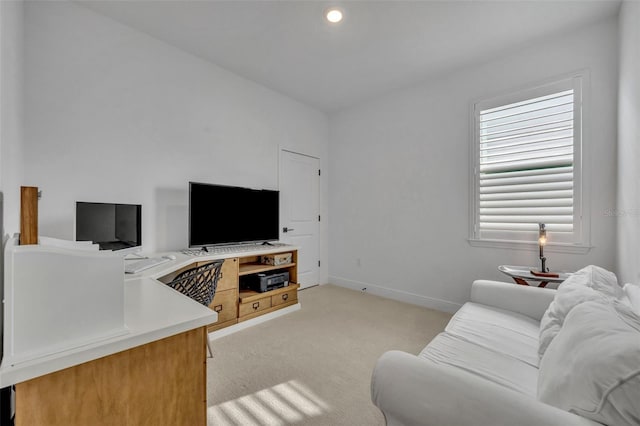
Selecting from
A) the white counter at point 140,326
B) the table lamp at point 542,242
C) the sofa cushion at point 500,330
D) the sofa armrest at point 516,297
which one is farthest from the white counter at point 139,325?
the table lamp at point 542,242

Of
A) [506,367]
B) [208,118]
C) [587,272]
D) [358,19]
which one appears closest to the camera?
[506,367]

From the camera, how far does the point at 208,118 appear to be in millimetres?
3111

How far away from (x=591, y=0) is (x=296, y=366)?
3751mm

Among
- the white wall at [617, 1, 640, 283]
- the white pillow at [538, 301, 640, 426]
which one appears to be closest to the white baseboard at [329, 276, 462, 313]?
the white wall at [617, 1, 640, 283]

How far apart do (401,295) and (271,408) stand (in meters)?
2.46

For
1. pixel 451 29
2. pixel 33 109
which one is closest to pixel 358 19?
pixel 451 29

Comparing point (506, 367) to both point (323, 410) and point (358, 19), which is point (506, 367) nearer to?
point (323, 410)

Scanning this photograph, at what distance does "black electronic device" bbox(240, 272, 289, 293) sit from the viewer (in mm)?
3000

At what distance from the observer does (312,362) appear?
2.13 m

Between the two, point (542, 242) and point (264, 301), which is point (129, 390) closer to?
point (264, 301)

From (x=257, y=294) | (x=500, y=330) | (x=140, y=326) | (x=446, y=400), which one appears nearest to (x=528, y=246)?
(x=500, y=330)

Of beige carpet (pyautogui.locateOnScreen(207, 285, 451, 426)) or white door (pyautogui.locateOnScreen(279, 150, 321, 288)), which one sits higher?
white door (pyautogui.locateOnScreen(279, 150, 321, 288))

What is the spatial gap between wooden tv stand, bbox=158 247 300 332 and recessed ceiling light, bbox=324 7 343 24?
Result: 2.35 meters

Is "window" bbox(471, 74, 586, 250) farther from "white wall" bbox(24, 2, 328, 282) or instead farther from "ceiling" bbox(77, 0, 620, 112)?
"white wall" bbox(24, 2, 328, 282)
